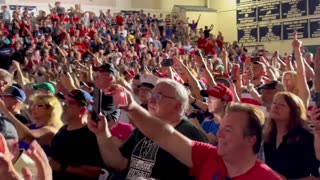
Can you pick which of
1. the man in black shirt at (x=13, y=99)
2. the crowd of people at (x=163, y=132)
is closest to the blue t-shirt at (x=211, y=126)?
the crowd of people at (x=163, y=132)

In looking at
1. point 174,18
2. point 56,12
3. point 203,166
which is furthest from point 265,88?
point 174,18

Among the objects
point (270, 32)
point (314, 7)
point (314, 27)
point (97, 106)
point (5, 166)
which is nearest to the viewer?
point (5, 166)

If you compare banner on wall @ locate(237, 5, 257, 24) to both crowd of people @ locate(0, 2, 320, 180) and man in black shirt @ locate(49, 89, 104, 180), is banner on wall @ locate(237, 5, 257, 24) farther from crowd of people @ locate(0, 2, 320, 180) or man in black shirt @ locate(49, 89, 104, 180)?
man in black shirt @ locate(49, 89, 104, 180)

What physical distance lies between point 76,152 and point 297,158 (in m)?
1.75

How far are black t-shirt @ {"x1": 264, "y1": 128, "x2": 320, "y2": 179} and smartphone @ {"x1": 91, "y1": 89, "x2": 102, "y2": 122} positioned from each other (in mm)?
1563

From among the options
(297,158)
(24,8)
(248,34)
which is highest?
(24,8)

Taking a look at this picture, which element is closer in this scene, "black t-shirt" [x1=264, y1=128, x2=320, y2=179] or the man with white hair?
the man with white hair

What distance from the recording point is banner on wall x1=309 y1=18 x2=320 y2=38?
936 inches

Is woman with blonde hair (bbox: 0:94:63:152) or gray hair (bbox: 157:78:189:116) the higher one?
gray hair (bbox: 157:78:189:116)

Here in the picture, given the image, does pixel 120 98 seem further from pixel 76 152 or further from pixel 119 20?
pixel 119 20

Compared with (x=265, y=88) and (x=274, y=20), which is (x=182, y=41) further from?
(x=265, y=88)

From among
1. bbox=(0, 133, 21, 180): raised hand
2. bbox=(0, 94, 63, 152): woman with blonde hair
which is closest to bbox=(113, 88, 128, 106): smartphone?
bbox=(0, 133, 21, 180): raised hand

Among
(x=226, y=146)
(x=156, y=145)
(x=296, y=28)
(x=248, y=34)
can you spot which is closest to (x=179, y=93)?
(x=156, y=145)

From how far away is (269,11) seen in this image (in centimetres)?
2623
